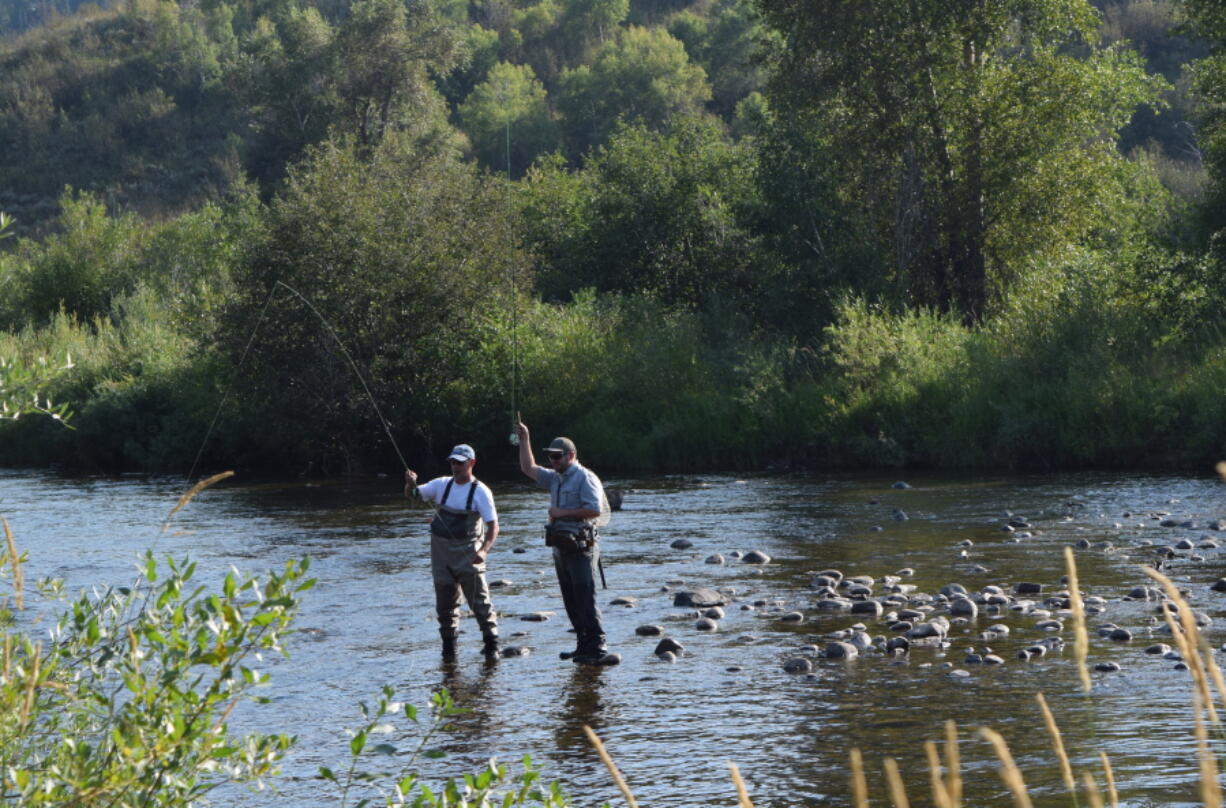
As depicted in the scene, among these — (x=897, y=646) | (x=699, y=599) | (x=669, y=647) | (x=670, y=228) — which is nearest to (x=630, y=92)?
(x=670, y=228)

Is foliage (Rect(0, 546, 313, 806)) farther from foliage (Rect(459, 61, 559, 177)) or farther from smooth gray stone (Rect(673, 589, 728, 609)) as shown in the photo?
foliage (Rect(459, 61, 559, 177))

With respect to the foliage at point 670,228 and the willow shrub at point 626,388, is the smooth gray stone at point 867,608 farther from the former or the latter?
the foliage at point 670,228

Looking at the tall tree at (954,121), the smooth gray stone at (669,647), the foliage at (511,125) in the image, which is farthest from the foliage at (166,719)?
the foliage at (511,125)

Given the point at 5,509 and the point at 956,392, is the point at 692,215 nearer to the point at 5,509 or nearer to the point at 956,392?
the point at 956,392

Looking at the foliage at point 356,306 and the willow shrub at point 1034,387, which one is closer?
the willow shrub at point 1034,387

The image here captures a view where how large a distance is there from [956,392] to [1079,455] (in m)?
2.77

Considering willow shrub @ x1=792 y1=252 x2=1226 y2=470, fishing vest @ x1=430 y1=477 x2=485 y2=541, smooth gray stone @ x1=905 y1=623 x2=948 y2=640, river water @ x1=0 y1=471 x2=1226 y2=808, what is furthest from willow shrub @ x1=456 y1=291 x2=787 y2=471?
fishing vest @ x1=430 y1=477 x2=485 y2=541

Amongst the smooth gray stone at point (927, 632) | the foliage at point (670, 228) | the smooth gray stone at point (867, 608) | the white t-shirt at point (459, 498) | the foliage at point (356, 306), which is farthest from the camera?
the foliage at point (670, 228)

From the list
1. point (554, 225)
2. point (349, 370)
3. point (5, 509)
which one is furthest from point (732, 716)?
point (554, 225)

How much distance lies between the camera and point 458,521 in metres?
11.8

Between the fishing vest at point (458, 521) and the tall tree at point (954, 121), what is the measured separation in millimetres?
21734

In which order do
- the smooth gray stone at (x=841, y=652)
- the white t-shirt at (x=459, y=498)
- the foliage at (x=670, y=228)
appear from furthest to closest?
1. the foliage at (x=670, y=228)
2. the white t-shirt at (x=459, y=498)
3. the smooth gray stone at (x=841, y=652)

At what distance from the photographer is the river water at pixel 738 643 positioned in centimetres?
884

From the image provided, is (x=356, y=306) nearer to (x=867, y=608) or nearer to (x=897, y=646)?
(x=867, y=608)
